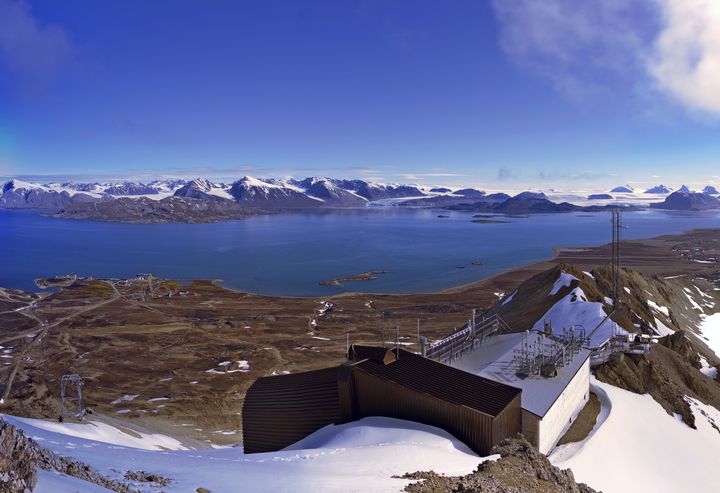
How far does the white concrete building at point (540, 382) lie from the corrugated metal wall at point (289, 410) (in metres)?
5.05

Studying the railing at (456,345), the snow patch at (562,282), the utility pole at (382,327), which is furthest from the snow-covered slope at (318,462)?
the utility pole at (382,327)

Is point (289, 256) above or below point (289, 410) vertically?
below

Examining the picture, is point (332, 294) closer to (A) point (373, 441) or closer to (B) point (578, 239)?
(A) point (373, 441)

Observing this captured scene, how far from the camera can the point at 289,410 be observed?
16.1m

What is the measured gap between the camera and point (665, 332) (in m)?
28.8

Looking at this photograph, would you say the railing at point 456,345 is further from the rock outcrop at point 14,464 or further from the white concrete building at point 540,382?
the rock outcrop at point 14,464

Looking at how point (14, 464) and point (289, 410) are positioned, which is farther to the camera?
point (289, 410)

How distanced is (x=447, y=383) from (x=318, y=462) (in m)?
4.52

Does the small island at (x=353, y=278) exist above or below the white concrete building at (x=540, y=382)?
below

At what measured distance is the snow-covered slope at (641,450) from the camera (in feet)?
44.7

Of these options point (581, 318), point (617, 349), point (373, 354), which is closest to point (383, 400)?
point (373, 354)

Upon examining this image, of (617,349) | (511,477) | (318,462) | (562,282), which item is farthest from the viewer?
(562,282)

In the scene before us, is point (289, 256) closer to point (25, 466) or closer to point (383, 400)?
point (383, 400)

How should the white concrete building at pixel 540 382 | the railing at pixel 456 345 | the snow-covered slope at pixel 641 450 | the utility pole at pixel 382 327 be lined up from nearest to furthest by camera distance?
the white concrete building at pixel 540 382 → the snow-covered slope at pixel 641 450 → the railing at pixel 456 345 → the utility pole at pixel 382 327
